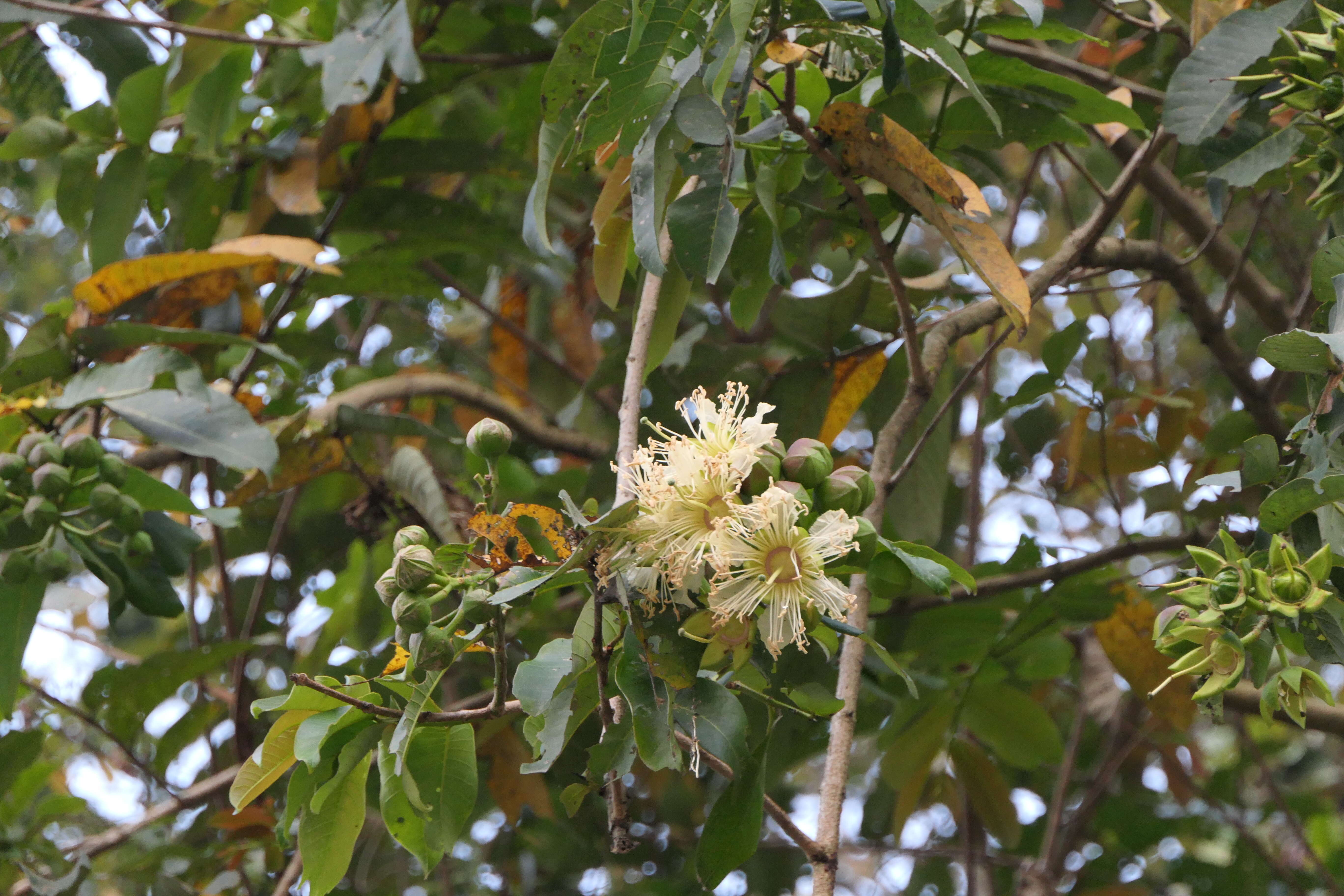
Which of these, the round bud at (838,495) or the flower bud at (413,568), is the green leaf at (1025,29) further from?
the flower bud at (413,568)

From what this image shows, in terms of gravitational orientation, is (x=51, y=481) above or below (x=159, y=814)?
above

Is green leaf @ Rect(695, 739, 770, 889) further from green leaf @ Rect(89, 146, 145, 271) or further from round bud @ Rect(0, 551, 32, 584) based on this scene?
green leaf @ Rect(89, 146, 145, 271)

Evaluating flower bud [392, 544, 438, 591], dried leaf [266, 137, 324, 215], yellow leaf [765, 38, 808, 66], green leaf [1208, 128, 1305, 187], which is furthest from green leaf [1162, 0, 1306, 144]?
dried leaf [266, 137, 324, 215]

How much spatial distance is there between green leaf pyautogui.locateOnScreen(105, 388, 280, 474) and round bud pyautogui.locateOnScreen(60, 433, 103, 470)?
5 cm

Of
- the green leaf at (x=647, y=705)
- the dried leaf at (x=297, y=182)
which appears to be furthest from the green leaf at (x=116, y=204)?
the green leaf at (x=647, y=705)

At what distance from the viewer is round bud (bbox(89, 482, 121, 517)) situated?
4.12 feet

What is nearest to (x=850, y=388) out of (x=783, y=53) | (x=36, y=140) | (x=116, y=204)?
(x=783, y=53)

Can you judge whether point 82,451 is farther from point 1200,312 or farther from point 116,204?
point 1200,312

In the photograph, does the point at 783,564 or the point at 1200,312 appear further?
the point at 1200,312

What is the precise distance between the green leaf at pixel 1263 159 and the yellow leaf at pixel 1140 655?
60 centimetres

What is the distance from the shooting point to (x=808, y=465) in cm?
81

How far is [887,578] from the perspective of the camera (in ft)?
2.76

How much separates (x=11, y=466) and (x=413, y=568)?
0.77m

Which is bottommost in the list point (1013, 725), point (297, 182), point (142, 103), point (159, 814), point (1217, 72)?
point (1013, 725)
